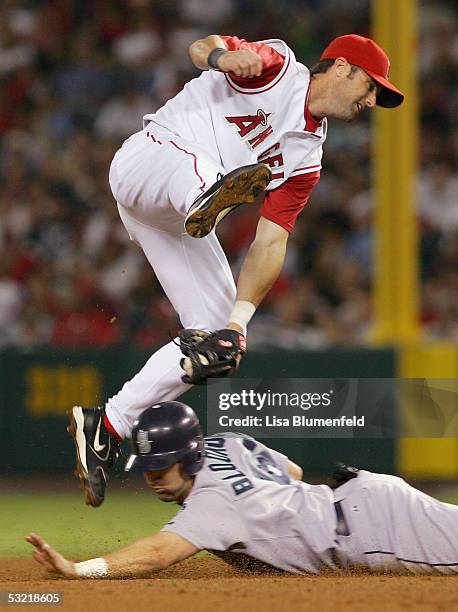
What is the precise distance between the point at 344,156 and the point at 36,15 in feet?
11.5

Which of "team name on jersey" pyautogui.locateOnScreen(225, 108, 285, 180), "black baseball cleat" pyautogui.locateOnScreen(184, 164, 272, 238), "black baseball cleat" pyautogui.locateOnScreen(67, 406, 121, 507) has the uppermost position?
"team name on jersey" pyautogui.locateOnScreen(225, 108, 285, 180)

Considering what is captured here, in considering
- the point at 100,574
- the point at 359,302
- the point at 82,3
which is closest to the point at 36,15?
the point at 82,3

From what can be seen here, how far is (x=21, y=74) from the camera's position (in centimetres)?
1152

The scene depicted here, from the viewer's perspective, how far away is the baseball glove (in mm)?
4918

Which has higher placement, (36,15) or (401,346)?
(36,15)

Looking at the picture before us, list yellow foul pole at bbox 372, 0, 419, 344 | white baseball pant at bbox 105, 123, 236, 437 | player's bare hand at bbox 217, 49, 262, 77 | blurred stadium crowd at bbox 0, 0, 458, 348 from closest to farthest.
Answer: player's bare hand at bbox 217, 49, 262, 77 < white baseball pant at bbox 105, 123, 236, 437 < yellow foul pole at bbox 372, 0, 419, 344 < blurred stadium crowd at bbox 0, 0, 458, 348

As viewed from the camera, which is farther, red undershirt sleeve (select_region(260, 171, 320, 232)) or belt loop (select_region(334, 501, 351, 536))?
red undershirt sleeve (select_region(260, 171, 320, 232))

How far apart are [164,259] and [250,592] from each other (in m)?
1.65

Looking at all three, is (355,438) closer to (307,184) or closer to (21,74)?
(307,184)

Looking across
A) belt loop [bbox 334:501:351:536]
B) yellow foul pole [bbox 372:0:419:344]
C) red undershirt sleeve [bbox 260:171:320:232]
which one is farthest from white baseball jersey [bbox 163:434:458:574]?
yellow foul pole [bbox 372:0:419:344]

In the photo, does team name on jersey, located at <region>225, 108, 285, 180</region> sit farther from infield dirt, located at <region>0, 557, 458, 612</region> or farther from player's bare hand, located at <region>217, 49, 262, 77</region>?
infield dirt, located at <region>0, 557, 458, 612</region>

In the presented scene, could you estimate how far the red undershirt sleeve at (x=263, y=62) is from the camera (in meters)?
5.38

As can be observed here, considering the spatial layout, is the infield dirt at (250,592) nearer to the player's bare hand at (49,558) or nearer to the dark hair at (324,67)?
the player's bare hand at (49,558)

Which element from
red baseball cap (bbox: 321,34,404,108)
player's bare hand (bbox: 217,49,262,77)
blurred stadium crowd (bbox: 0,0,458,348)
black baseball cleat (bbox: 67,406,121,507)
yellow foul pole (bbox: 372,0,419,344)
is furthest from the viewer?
blurred stadium crowd (bbox: 0,0,458,348)
